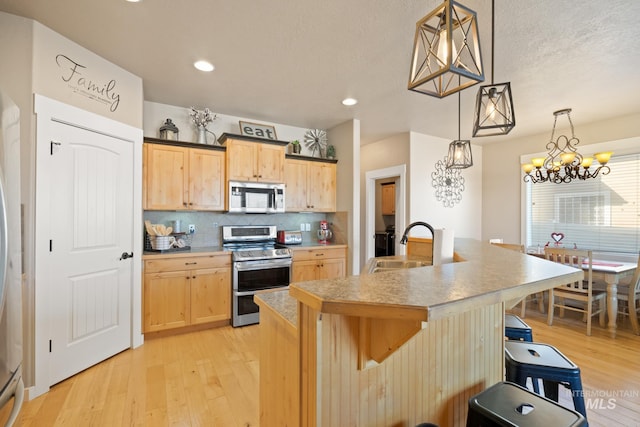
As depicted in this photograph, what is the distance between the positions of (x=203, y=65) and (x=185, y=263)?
2008 mm

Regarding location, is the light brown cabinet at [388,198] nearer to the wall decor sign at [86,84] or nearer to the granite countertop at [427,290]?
the wall decor sign at [86,84]

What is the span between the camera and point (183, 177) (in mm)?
3365

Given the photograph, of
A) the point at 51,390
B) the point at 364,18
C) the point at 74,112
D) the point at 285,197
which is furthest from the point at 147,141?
the point at 364,18

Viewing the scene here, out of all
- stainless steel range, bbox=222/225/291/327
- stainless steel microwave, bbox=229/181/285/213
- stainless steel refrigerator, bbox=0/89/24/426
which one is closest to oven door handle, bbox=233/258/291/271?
stainless steel range, bbox=222/225/291/327

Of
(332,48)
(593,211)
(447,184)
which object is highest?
(332,48)

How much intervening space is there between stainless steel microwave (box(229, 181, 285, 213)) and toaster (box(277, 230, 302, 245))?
369 mm

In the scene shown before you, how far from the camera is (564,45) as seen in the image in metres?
2.23

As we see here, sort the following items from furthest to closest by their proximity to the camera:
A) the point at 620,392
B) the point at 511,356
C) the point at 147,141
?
the point at 147,141, the point at 620,392, the point at 511,356

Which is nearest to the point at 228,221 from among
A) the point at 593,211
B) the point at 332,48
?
the point at 332,48

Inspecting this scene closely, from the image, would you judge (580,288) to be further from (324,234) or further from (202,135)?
(202,135)

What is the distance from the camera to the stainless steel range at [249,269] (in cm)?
339

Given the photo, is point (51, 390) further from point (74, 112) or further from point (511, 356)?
point (511, 356)

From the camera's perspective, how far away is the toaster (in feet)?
13.3

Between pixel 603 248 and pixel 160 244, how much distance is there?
18.7 ft
